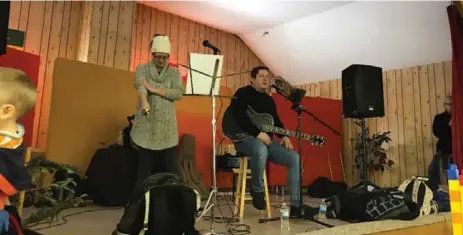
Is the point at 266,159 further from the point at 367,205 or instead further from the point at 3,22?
the point at 3,22

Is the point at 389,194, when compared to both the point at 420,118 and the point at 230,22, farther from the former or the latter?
the point at 230,22

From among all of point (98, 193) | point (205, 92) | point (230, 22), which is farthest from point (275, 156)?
point (230, 22)

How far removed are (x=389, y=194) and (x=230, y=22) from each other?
156 inches

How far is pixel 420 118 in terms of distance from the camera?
197 inches

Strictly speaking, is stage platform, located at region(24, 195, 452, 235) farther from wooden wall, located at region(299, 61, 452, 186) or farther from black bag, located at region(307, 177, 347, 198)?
wooden wall, located at region(299, 61, 452, 186)

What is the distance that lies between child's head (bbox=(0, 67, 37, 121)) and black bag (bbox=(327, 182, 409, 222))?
7.21 feet

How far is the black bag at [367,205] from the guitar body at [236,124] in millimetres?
816

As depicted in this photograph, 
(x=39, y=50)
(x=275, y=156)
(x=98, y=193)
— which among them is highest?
(x=39, y=50)

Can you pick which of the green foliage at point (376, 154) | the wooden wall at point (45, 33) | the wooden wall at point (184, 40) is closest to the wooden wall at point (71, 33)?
the wooden wall at point (45, 33)

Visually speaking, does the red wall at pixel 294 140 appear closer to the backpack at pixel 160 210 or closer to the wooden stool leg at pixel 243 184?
the wooden stool leg at pixel 243 184

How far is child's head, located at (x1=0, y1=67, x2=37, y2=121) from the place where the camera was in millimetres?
1027

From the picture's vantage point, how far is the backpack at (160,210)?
1.66 metres

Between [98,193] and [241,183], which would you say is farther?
[98,193]

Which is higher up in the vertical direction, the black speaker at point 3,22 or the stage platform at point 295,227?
the black speaker at point 3,22
